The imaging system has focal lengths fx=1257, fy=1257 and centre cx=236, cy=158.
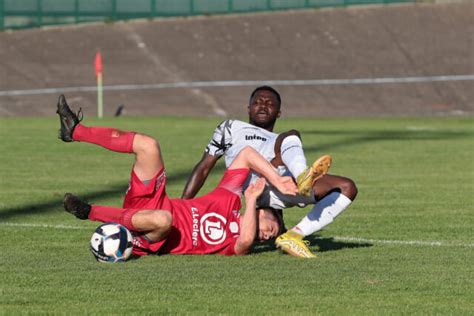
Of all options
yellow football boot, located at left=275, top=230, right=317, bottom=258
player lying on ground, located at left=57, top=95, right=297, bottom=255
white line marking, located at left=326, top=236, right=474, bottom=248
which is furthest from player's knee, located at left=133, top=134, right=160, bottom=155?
white line marking, located at left=326, top=236, right=474, bottom=248

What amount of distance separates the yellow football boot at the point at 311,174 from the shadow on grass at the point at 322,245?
2.79 ft

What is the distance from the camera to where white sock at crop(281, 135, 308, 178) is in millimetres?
10820

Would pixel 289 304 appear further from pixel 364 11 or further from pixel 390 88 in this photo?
pixel 364 11

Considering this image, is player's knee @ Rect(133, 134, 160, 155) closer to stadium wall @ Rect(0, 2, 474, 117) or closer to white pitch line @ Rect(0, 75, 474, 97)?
stadium wall @ Rect(0, 2, 474, 117)

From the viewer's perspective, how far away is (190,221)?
10.6 metres

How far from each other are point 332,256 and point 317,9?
4188cm

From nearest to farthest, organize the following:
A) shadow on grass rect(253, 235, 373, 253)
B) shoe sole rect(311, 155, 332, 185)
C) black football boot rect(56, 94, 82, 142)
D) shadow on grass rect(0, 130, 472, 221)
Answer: shoe sole rect(311, 155, 332, 185), black football boot rect(56, 94, 82, 142), shadow on grass rect(253, 235, 373, 253), shadow on grass rect(0, 130, 472, 221)

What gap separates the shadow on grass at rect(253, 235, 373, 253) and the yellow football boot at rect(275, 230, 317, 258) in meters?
0.55

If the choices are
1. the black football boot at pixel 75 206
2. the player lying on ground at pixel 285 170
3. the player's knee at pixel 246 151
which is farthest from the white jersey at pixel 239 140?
the black football boot at pixel 75 206

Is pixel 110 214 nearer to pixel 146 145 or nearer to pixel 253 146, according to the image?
pixel 146 145

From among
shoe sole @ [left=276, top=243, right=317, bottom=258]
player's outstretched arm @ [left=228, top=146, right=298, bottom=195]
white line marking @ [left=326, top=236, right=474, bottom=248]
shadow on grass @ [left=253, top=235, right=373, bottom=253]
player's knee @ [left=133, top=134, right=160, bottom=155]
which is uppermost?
player's knee @ [left=133, top=134, right=160, bottom=155]

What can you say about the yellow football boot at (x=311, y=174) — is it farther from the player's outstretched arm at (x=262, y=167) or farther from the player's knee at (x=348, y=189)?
the player's knee at (x=348, y=189)

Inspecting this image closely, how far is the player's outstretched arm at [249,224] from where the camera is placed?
1040 centimetres

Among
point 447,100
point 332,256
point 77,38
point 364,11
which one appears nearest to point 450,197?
point 332,256
